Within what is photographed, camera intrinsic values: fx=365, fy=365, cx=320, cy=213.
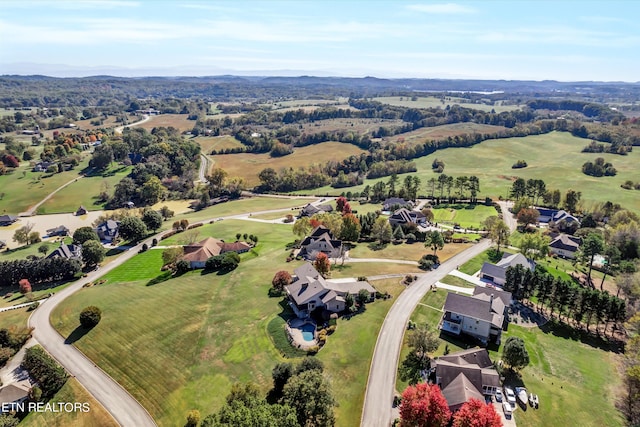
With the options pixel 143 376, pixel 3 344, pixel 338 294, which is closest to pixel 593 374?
pixel 338 294

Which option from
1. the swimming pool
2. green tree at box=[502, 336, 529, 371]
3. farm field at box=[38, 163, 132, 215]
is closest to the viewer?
green tree at box=[502, 336, 529, 371]

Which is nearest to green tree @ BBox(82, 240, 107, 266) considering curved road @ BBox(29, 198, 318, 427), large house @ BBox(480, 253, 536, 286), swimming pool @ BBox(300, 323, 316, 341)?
curved road @ BBox(29, 198, 318, 427)

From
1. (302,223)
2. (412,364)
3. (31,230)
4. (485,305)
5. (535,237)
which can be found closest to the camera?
(412,364)

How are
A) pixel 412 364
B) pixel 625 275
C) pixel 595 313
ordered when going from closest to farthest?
1. pixel 412 364
2. pixel 595 313
3. pixel 625 275

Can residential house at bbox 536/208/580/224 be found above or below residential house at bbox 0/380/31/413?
above

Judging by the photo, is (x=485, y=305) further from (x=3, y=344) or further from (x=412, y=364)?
(x=3, y=344)

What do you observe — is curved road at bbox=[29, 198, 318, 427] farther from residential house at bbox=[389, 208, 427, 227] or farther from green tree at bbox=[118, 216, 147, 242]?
residential house at bbox=[389, 208, 427, 227]
